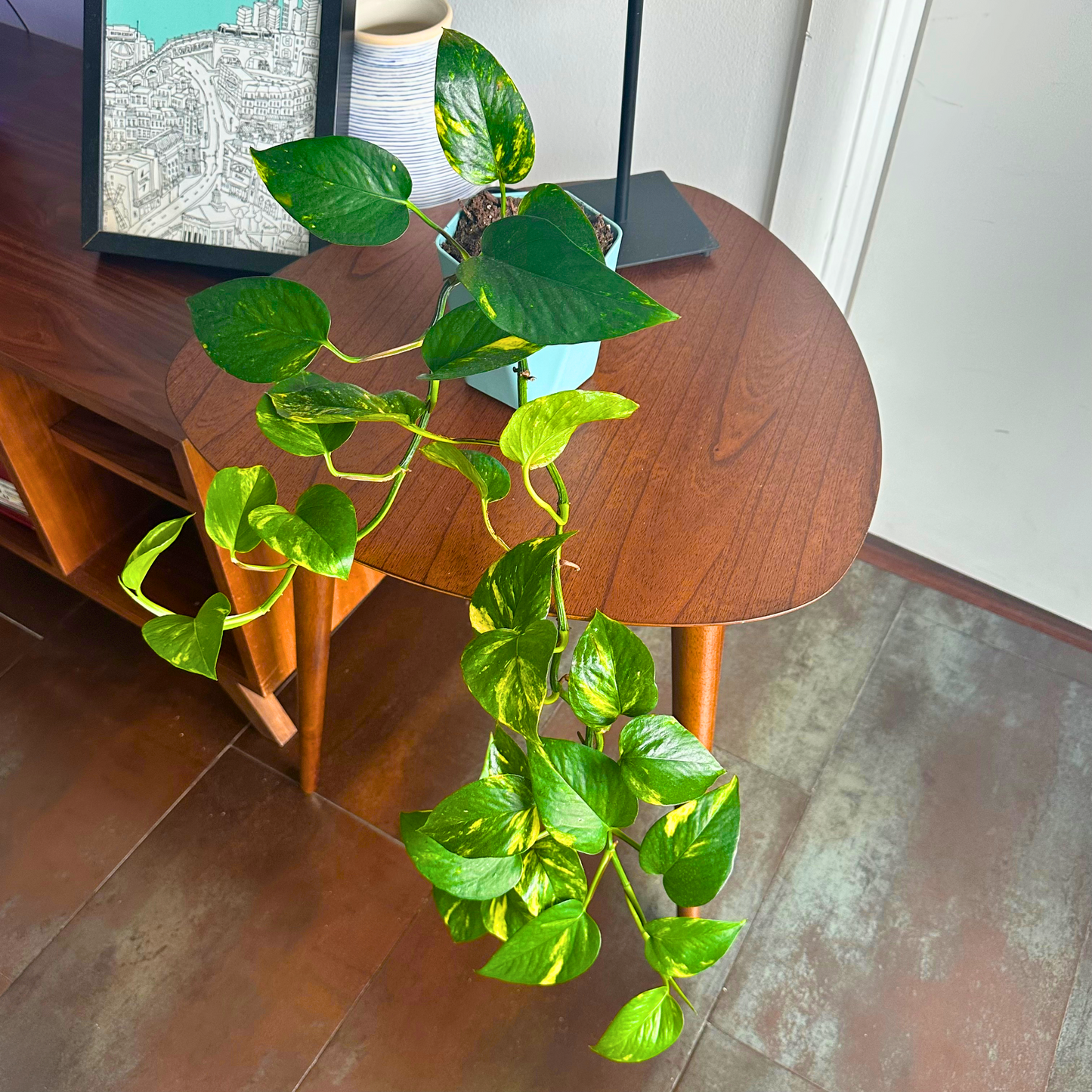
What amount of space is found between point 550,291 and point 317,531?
0.57 feet

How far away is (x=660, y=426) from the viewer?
775 millimetres

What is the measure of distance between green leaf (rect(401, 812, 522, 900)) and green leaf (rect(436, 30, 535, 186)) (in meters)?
0.37

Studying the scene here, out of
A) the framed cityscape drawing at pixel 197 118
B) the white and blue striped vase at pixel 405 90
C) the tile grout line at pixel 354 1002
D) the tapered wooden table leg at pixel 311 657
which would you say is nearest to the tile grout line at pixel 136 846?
the tapered wooden table leg at pixel 311 657

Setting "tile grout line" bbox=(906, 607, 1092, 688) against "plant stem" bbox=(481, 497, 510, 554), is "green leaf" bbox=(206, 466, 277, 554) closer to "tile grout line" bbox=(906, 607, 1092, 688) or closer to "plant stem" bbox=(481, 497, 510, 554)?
"plant stem" bbox=(481, 497, 510, 554)

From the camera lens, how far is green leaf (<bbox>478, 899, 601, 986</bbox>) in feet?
1.70

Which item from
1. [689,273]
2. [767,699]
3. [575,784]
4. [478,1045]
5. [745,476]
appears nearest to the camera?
[575,784]

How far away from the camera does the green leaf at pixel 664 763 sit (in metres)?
0.51

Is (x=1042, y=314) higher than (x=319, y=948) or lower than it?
higher

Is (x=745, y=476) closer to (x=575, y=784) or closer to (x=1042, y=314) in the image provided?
(x=575, y=784)

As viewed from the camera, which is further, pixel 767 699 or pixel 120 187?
pixel 767 699

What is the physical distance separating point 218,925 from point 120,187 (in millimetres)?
768

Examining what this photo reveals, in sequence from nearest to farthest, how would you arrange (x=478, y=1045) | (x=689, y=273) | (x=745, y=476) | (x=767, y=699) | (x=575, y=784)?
(x=575, y=784), (x=745, y=476), (x=689, y=273), (x=478, y=1045), (x=767, y=699)

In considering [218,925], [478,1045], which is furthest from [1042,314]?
[218,925]

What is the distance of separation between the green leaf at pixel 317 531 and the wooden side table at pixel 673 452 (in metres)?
0.17
